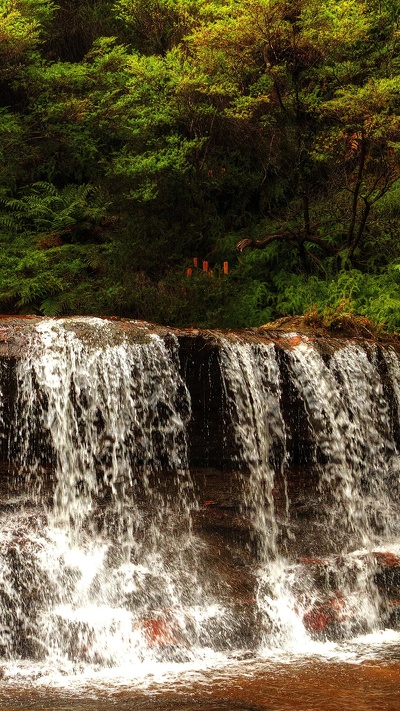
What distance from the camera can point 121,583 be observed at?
22.5ft

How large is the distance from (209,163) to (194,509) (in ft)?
30.8

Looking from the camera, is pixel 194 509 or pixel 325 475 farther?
pixel 325 475

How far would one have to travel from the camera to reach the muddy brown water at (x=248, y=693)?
475cm

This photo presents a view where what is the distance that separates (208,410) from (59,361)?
5.45 ft

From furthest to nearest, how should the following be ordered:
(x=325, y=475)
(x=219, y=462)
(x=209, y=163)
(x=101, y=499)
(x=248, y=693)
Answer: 1. (x=209, y=163)
2. (x=325, y=475)
3. (x=219, y=462)
4. (x=101, y=499)
5. (x=248, y=693)

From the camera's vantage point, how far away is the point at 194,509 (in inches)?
305

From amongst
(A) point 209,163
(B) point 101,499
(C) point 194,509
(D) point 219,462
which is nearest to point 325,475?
(D) point 219,462

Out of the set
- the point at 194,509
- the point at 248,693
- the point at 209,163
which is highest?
the point at 209,163

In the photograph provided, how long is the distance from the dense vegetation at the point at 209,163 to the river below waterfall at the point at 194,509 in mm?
4045

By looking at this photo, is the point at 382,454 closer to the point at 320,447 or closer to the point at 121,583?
the point at 320,447

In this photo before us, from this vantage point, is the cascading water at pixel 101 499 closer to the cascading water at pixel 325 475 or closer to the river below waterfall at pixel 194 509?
the river below waterfall at pixel 194 509

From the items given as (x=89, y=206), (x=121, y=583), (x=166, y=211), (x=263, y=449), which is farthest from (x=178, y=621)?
(x=89, y=206)

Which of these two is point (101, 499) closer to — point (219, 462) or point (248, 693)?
point (219, 462)

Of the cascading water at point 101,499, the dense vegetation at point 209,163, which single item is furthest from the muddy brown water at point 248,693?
the dense vegetation at point 209,163
